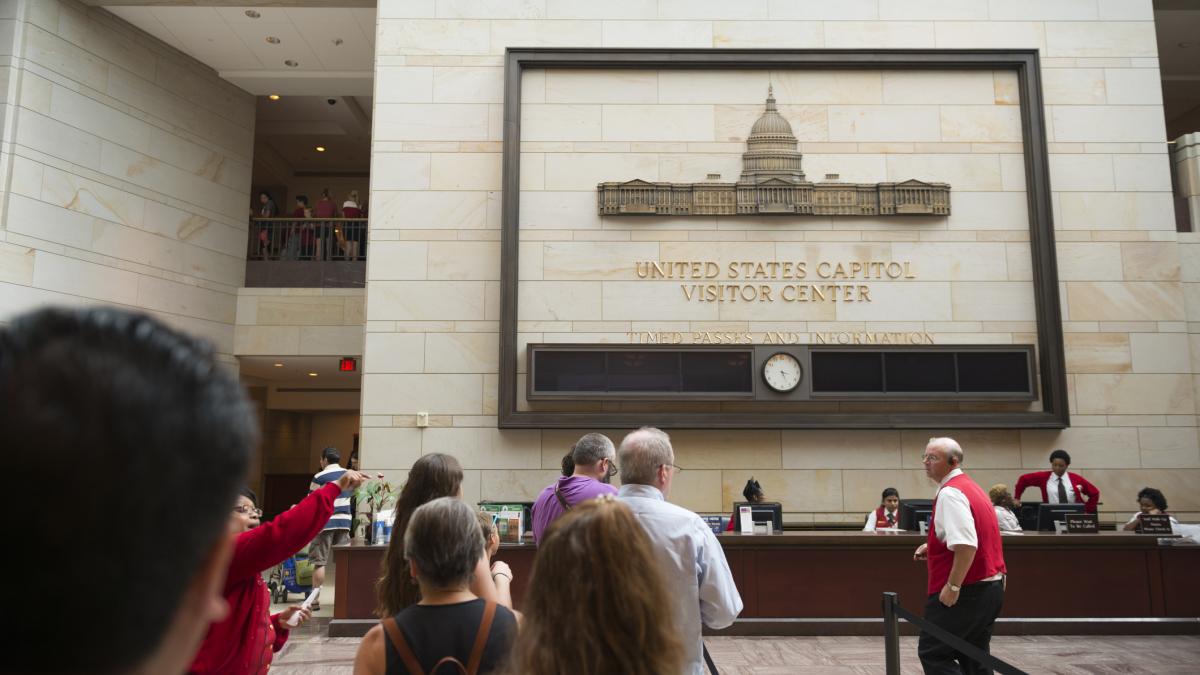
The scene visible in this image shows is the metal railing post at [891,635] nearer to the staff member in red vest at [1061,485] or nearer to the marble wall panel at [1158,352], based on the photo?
the staff member in red vest at [1061,485]

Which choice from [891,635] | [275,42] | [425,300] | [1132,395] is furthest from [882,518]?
[275,42]

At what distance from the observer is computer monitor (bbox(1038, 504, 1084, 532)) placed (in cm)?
834

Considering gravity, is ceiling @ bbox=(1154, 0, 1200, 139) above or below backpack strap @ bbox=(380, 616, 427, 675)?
above

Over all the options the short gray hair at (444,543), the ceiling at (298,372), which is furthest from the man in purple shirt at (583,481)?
the ceiling at (298,372)

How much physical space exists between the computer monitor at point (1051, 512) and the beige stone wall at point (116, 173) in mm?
10828

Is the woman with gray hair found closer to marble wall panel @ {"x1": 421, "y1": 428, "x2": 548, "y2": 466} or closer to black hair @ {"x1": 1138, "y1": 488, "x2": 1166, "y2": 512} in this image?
marble wall panel @ {"x1": 421, "y1": 428, "x2": 548, "y2": 466}

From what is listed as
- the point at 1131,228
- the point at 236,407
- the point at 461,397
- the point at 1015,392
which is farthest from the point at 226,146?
the point at 236,407

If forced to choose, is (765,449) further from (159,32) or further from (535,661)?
(159,32)

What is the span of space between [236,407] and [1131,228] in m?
12.0

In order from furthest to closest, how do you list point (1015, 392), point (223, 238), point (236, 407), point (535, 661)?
point (223, 238) < point (1015, 392) < point (535, 661) < point (236, 407)

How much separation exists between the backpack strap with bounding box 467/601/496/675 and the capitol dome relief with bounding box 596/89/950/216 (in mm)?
8399

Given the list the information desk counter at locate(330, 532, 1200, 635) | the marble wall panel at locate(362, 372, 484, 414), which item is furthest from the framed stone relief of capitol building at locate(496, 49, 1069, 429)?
the information desk counter at locate(330, 532, 1200, 635)

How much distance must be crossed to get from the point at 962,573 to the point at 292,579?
815 cm

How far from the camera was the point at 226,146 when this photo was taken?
14.4m
